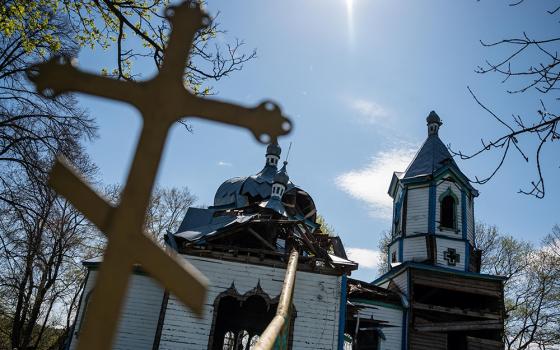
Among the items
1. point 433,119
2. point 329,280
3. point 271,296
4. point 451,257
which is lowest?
point 271,296

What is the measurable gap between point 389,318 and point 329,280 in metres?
5.99

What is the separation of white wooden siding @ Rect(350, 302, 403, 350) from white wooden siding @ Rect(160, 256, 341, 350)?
4756 millimetres

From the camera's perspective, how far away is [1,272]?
730 inches

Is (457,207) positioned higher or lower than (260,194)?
lower

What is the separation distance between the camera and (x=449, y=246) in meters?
→ 19.1

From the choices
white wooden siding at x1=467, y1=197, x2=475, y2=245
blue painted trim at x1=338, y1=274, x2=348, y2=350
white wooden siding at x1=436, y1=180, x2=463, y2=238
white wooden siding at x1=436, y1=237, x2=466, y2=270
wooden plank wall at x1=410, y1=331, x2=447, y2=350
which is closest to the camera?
blue painted trim at x1=338, y1=274, x2=348, y2=350

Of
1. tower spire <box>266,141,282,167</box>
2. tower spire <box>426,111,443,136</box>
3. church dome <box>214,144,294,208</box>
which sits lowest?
church dome <box>214,144,294,208</box>

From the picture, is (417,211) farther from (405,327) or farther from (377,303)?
(405,327)

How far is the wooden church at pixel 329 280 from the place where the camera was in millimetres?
13523

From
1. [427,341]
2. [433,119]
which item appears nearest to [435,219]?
[427,341]

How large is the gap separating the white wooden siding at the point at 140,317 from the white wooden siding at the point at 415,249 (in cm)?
1175

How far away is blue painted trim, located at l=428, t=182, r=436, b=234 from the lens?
1928 centimetres

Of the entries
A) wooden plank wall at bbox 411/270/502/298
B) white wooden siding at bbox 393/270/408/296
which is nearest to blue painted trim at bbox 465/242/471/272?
wooden plank wall at bbox 411/270/502/298

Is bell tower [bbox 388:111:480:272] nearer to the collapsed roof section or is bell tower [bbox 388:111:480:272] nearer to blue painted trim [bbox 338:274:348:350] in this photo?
the collapsed roof section
